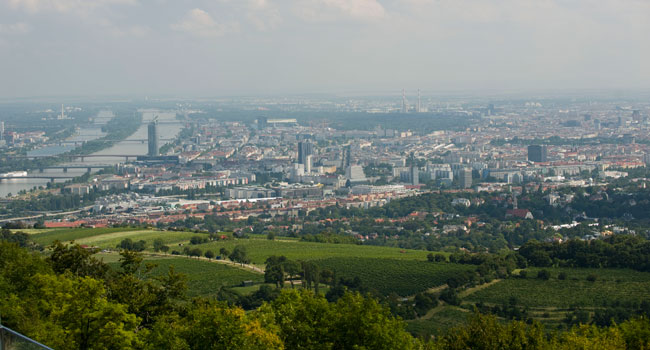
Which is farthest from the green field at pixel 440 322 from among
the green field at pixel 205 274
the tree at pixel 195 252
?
the tree at pixel 195 252

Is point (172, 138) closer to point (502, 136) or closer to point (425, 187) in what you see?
point (502, 136)

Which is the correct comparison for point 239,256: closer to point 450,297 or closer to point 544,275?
point 450,297

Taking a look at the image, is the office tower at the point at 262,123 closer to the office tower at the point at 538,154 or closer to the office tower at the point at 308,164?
the office tower at the point at 308,164

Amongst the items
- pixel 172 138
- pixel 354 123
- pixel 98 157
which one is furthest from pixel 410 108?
pixel 98 157

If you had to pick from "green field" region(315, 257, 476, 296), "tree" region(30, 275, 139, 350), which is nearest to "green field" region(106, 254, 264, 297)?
"green field" region(315, 257, 476, 296)

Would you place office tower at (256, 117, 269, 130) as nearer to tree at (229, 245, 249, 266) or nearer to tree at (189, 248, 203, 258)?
tree at (189, 248, 203, 258)

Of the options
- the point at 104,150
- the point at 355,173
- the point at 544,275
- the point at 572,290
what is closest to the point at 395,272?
the point at 544,275
